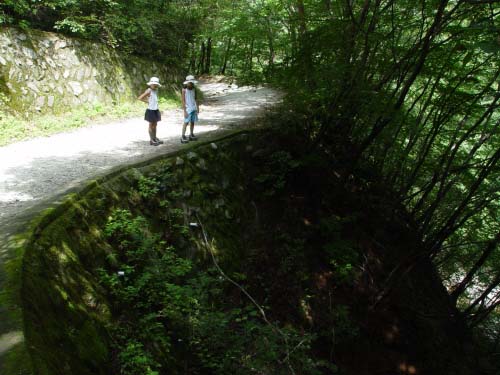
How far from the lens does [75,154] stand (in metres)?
6.67

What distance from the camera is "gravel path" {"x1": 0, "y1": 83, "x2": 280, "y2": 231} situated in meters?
4.81

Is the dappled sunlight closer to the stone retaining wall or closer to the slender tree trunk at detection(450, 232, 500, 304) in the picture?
the slender tree trunk at detection(450, 232, 500, 304)

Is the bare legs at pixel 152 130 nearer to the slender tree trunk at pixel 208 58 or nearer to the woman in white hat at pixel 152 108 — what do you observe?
the woman in white hat at pixel 152 108

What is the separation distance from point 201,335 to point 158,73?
10.7 m

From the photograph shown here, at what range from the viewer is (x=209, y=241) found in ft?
19.3

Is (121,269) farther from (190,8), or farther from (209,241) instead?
(190,8)

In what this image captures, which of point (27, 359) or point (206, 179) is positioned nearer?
point (27, 359)

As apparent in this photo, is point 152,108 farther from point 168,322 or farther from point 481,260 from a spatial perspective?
point 481,260

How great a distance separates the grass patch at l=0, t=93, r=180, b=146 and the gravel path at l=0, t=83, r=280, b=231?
0.32 metres

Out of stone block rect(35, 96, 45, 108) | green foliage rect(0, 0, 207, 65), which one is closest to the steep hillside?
stone block rect(35, 96, 45, 108)

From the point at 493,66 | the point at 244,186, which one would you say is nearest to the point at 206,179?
the point at 244,186

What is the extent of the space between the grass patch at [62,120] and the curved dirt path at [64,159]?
0.29 m

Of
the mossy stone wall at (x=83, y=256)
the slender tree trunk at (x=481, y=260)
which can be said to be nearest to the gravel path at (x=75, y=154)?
the mossy stone wall at (x=83, y=256)

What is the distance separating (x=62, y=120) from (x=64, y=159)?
2828 millimetres
